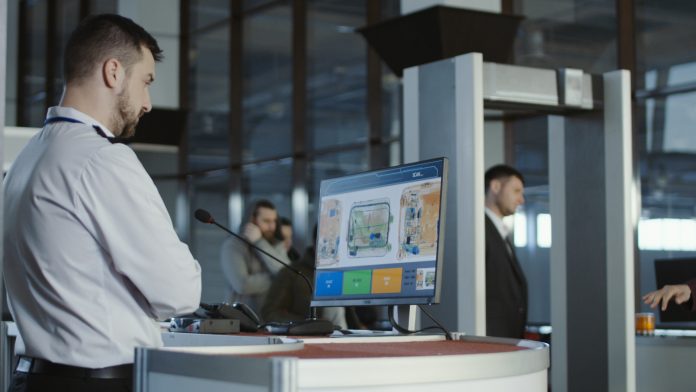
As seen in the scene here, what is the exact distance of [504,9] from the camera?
7543mm

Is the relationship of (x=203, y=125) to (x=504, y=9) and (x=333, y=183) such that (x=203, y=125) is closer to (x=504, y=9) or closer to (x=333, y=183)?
(x=504, y=9)

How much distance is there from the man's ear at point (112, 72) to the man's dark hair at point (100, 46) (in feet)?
0.03

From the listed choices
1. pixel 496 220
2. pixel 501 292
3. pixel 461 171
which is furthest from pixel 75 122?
pixel 496 220

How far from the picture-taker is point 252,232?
21.9 ft

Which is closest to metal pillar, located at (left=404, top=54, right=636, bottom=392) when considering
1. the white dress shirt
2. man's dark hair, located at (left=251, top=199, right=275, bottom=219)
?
the white dress shirt

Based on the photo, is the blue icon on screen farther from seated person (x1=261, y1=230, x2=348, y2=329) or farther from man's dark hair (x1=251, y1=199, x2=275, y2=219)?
man's dark hair (x1=251, y1=199, x2=275, y2=219)

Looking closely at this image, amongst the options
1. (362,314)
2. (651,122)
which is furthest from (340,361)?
(651,122)

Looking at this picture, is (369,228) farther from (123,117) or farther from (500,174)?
(500,174)

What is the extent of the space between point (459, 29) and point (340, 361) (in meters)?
3.69

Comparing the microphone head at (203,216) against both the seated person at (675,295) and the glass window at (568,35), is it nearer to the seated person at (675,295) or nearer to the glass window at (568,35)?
the seated person at (675,295)

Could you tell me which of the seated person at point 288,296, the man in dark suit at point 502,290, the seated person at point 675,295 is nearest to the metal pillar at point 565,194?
the man in dark suit at point 502,290

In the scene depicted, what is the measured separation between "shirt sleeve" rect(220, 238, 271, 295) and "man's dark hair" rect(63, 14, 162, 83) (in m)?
4.17

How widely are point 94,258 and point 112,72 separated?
380mm

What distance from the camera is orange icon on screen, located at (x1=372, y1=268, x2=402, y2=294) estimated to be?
105 inches
